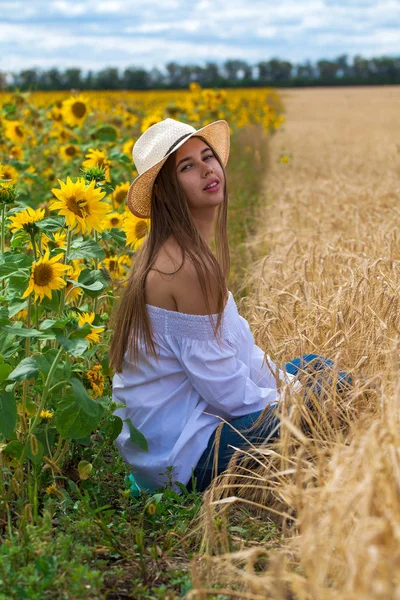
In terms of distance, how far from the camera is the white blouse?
2627 mm

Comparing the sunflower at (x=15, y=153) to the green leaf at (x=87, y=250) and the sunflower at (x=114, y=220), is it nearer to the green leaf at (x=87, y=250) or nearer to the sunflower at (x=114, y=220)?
the sunflower at (x=114, y=220)

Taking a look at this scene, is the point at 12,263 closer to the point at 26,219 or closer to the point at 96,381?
the point at 26,219

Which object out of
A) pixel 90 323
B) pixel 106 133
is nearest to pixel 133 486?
pixel 90 323

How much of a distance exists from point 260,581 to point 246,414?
1126mm

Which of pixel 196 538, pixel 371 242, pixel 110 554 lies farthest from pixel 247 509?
pixel 371 242

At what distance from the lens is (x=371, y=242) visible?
442 centimetres

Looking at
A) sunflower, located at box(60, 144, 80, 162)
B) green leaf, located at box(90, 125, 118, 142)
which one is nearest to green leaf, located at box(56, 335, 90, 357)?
green leaf, located at box(90, 125, 118, 142)

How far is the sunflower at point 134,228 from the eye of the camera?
126 inches

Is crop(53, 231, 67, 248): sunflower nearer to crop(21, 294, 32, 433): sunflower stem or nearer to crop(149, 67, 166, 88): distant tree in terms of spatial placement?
crop(21, 294, 32, 433): sunflower stem

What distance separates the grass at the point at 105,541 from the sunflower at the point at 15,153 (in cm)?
317

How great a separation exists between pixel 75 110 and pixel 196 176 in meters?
3.15

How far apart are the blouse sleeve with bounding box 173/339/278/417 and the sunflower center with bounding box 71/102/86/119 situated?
339 centimetres

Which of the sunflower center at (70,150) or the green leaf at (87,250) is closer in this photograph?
the green leaf at (87,250)

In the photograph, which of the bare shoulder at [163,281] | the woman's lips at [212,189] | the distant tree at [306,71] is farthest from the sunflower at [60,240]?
the distant tree at [306,71]
